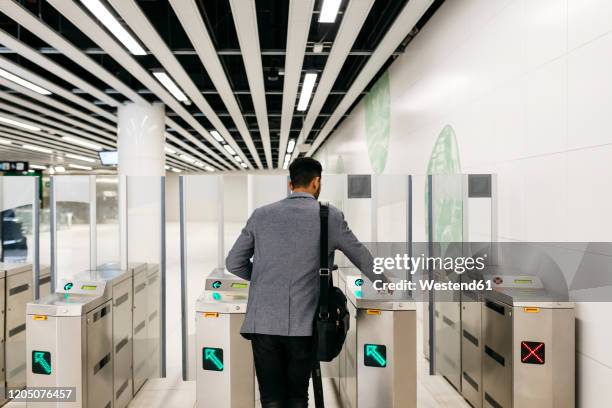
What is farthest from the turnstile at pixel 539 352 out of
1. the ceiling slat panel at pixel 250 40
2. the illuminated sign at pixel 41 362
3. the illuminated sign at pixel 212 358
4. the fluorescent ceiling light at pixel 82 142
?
the fluorescent ceiling light at pixel 82 142

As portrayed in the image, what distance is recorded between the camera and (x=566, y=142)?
8.00 feet

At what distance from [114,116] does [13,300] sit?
6.44m

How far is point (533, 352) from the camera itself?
242cm

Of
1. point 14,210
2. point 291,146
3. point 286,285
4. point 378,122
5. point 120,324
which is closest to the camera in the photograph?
point 286,285

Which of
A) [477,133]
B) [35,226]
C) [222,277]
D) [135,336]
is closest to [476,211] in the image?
[477,133]

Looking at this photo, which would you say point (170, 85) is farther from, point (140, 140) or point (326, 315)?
point (326, 315)

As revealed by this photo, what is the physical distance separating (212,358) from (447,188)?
102 inches

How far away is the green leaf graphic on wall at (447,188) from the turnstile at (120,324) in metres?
2.69

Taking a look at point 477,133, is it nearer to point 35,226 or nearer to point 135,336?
point 135,336

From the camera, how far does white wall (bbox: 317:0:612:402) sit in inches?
87.1

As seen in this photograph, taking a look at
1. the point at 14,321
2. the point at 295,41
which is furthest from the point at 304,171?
the point at 295,41

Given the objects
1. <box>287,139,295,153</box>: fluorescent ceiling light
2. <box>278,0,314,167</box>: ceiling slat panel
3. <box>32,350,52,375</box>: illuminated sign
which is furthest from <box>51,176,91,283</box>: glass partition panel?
<box>287,139,295,153</box>: fluorescent ceiling light

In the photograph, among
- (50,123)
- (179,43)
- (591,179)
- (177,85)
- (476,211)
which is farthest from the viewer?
(50,123)

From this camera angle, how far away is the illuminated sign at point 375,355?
2.53 meters
